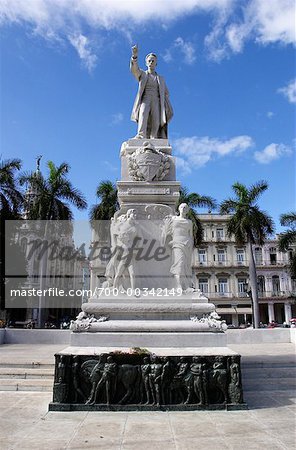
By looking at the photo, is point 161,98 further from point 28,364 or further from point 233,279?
point 233,279

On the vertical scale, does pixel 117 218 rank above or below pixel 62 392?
above

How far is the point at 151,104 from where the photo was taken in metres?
10.7

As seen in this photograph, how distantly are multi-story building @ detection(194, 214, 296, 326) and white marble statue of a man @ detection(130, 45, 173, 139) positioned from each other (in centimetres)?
4267

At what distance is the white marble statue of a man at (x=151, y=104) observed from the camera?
35.0 ft

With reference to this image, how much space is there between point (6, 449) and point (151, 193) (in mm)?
6283

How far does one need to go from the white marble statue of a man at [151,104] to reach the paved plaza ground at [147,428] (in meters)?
7.20

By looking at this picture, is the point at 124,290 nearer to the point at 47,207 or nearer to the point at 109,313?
the point at 109,313

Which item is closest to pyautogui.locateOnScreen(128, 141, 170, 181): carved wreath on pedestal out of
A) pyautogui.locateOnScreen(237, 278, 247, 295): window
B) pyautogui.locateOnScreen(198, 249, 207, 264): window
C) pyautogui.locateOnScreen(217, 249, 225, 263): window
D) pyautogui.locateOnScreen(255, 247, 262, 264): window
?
pyautogui.locateOnScreen(198, 249, 207, 264): window

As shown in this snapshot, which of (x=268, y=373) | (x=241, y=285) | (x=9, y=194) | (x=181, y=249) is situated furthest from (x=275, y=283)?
(x=181, y=249)

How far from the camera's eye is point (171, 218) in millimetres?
9023

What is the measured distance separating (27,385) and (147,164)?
5597 mm

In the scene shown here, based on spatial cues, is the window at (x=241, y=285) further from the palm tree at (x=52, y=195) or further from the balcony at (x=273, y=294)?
the palm tree at (x=52, y=195)

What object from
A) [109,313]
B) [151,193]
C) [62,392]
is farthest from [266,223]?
[62,392]

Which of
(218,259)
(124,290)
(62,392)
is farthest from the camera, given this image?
(218,259)
